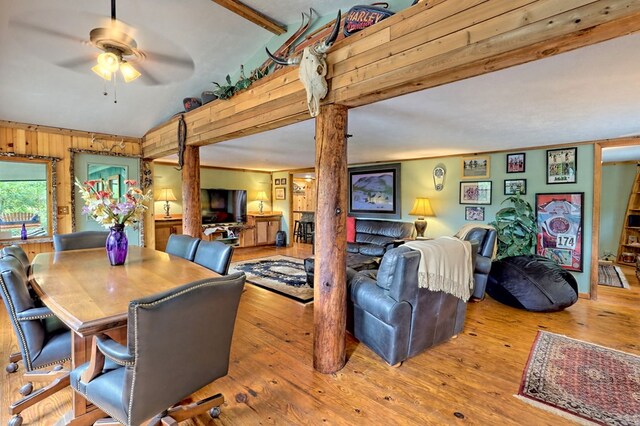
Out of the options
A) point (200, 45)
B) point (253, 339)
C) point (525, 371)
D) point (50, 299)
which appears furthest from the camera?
point (200, 45)

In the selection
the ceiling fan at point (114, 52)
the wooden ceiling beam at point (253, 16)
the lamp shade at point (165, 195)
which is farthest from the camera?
the lamp shade at point (165, 195)

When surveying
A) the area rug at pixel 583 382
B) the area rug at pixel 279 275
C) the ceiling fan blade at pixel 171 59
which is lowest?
the area rug at pixel 583 382

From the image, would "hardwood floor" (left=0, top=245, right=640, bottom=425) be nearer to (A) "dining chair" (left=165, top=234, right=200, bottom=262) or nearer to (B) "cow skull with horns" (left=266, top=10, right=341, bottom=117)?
(A) "dining chair" (left=165, top=234, right=200, bottom=262)

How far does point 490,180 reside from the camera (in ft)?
16.6

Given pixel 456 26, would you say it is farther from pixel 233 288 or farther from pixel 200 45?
pixel 200 45

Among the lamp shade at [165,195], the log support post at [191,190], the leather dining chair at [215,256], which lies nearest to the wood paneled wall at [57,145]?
the lamp shade at [165,195]

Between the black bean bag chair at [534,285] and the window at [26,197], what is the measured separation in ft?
20.9

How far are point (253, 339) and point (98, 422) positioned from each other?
53.5 inches

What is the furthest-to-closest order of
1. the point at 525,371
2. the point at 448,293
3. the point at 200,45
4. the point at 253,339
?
the point at 200,45, the point at 253,339, the point at 448,293, the point at 525,371

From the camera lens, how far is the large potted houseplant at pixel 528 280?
11.6ft

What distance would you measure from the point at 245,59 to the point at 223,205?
180 inches

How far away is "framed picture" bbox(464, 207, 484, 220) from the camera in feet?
17.0

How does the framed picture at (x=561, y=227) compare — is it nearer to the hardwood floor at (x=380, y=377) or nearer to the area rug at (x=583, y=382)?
the hardwood floor at (x=380, y=377)

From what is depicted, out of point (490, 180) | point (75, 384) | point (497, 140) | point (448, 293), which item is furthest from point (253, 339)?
point (490, 180)
